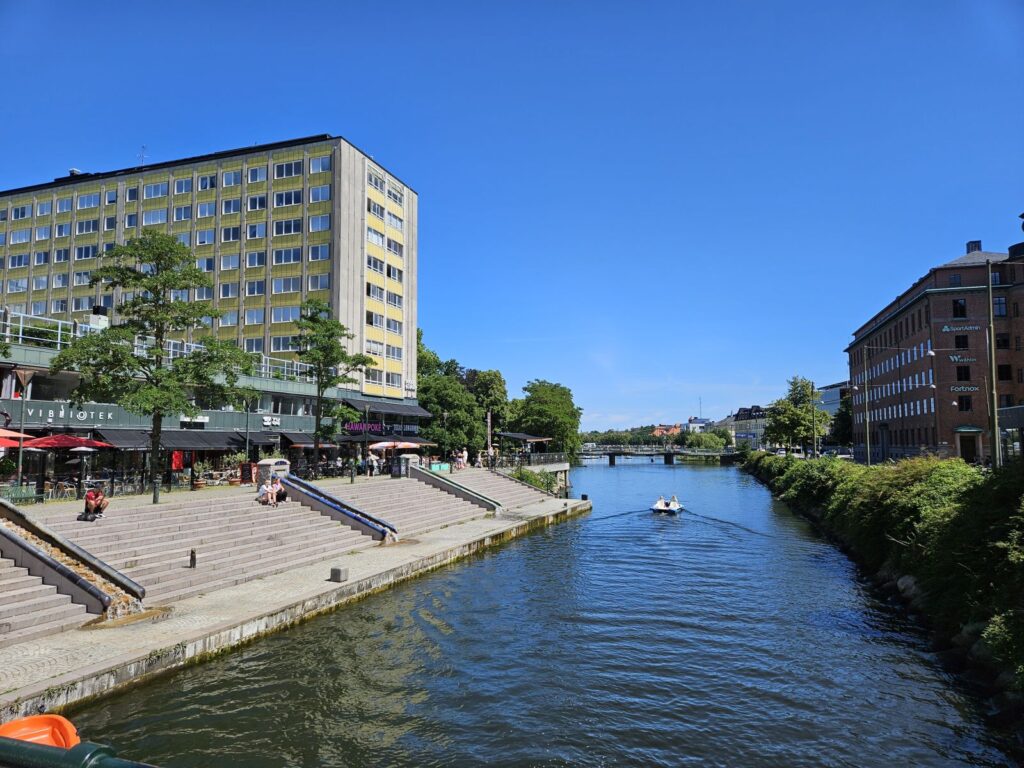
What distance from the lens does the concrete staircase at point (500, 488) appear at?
1778 inches

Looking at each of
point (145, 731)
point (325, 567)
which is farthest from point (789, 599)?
point (145, 731)

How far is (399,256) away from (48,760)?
2485 inches

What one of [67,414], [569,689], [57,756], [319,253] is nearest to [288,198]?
Answer: [319,253]

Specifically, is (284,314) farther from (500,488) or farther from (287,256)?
(500,488)

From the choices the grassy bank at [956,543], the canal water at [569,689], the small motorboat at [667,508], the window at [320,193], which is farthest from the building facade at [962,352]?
the window at [320,193]

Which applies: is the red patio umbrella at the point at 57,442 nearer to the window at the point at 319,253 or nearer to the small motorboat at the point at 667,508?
the window at the point at 319,253

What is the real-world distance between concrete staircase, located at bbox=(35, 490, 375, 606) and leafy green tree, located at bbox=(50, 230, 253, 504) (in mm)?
3128

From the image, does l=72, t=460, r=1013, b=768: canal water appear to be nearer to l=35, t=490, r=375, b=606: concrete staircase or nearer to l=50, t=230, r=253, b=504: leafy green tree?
l=35, t=490, r=375, b=606: concrete staircase

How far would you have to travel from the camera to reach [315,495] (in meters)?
28.2

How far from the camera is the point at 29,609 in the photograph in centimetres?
1376

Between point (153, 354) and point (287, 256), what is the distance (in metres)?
31.6

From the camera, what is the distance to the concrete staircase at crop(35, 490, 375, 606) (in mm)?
17406

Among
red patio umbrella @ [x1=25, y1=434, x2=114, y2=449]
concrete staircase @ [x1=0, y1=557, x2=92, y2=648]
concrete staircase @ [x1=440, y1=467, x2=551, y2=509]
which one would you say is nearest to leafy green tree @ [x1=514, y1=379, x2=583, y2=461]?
concrete staircase @ [x1=440, y1=467, x2=551, y2=509]

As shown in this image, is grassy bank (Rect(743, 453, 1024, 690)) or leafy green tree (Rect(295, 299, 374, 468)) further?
leafy green tree (Rect(295, 299, 374, 468))
